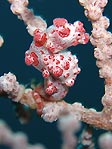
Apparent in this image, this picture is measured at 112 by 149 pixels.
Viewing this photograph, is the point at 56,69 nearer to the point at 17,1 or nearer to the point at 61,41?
the point at 61,41

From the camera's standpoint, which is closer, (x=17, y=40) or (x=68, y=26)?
(x=68, y=26)

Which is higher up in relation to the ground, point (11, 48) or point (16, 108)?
point (11, 48)

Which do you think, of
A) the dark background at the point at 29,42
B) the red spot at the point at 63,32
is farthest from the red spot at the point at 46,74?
the dark background at the point at 29,42

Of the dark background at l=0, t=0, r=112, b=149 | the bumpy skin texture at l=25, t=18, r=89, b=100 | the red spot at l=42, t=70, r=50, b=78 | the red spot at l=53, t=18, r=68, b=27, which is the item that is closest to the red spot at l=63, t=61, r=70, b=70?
the bumpy skin texture at l=25, t=18, r=89, b=100

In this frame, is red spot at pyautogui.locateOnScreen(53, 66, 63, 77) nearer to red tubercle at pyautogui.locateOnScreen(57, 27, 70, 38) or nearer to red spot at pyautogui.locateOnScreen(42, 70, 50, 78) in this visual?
red spot at pyautogui.locateOnScreen(42, 70, 50, 78)

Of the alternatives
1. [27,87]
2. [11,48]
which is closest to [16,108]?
[27,87]

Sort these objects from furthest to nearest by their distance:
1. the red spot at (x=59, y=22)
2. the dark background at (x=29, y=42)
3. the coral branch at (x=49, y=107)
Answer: the dark background at (x=29, y=42) → the coral branch at (x=49, y=107) → the red spot at (x=59, y=22)

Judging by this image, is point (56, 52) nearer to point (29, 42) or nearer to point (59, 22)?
point (59, 22)

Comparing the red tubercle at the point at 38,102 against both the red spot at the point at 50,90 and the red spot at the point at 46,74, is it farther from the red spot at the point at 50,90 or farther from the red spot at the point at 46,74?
the red spot at the point at 46,74

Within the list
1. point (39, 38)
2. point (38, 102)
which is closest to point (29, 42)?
point (38, 102)
